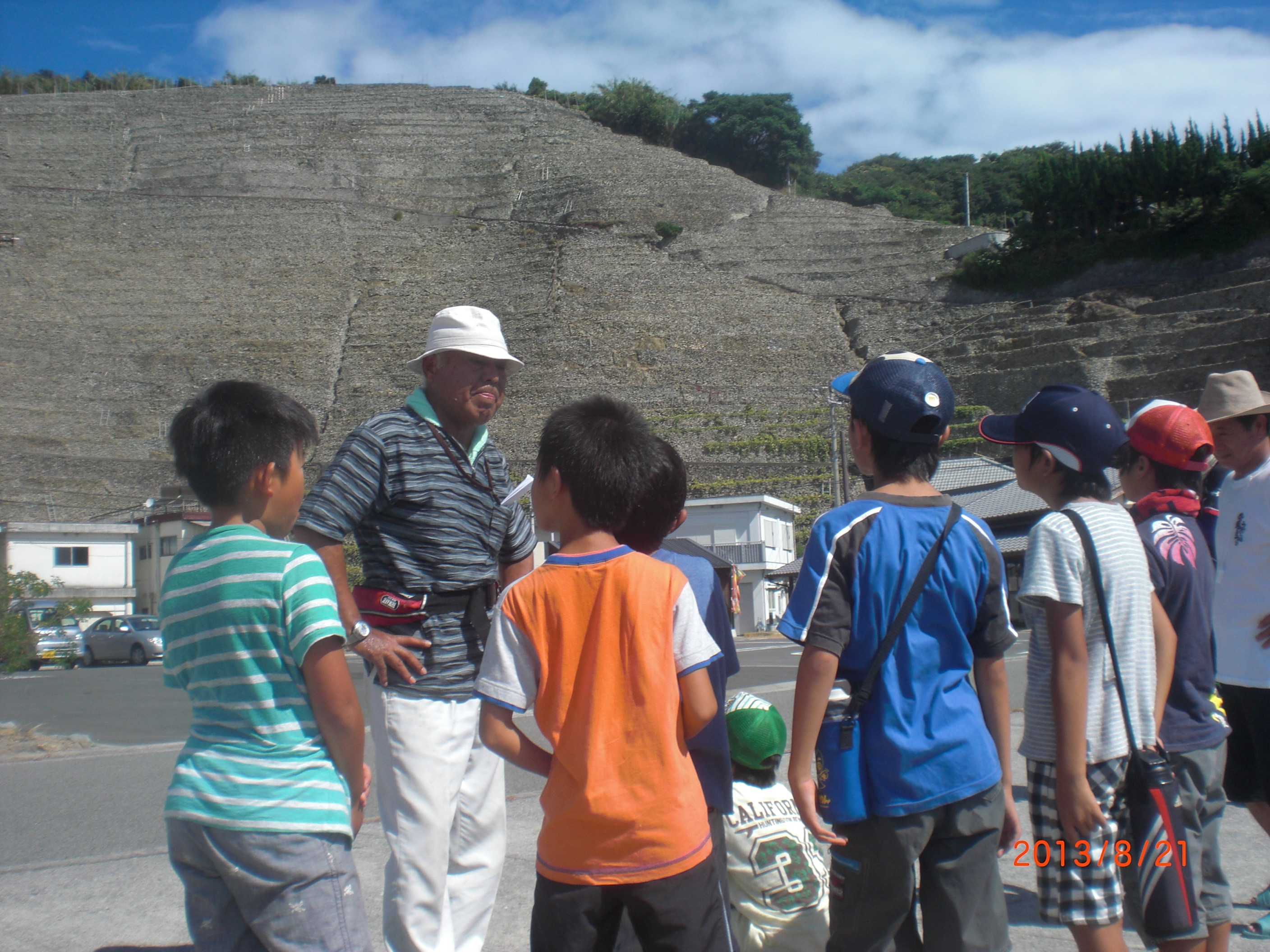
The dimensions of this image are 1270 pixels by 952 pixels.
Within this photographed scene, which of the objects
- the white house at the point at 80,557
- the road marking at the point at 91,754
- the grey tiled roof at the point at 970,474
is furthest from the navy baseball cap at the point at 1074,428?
the white house at the point at 80,557

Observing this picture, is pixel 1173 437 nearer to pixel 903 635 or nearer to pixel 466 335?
pixel 903 635

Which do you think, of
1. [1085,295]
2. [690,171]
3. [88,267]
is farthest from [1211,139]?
[88,267]

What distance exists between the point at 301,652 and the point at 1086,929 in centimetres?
203

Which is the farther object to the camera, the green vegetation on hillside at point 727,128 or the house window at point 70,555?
the green vegetation on hillside at point 727,128

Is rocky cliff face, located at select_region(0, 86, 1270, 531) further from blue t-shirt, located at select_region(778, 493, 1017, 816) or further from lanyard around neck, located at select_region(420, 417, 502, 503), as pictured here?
blue t-shirt, located at select_region(778, 493, 1017, 816)

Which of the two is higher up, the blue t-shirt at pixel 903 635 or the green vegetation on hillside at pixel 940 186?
the green vegetation on hillside at pixel 940 186

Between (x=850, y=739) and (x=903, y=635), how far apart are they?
0.87 ft

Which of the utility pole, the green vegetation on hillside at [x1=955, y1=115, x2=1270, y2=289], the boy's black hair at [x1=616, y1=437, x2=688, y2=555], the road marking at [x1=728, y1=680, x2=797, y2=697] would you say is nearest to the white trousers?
the boy's black hair at [x1=616, y1=437, x2=688, y2=555]

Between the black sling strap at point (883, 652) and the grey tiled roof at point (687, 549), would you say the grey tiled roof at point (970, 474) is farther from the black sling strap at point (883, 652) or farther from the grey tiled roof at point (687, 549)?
→ the black sling strap at point (883, 652)

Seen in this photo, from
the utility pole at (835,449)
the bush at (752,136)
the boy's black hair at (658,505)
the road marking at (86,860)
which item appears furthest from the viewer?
the bush at (752,136)

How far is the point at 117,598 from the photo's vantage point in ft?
127
